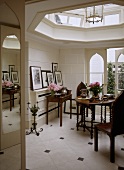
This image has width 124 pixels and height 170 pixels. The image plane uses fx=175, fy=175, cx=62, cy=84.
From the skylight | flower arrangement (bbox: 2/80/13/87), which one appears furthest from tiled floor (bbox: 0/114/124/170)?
the skylight

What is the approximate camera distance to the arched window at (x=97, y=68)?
577 cm

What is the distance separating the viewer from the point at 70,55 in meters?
5.89

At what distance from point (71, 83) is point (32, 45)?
208cm

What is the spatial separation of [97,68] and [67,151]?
334 cm

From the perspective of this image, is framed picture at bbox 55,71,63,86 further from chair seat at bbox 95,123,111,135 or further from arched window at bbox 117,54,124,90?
chair seat at bbox 95,123,111,135

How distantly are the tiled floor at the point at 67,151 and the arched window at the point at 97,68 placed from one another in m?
2.12

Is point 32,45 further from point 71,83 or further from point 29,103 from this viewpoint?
point 71,83

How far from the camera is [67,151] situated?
3.18 m

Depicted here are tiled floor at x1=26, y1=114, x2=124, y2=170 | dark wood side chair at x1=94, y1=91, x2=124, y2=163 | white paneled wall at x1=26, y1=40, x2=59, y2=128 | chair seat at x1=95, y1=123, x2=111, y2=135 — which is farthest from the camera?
white paneled wall at x1=26, y1=40, x2=59, y2=128

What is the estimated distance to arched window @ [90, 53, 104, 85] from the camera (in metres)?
5.77

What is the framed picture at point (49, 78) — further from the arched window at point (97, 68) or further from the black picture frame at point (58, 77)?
the arched window at point (97, 68)

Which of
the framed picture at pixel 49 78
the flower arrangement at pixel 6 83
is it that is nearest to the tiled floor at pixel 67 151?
the flower arrangement at pixel 6 83

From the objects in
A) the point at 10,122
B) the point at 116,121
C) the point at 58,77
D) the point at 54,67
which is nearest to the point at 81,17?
the point at 54,67

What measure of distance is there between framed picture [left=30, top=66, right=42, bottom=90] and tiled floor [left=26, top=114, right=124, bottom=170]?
3.69ft
